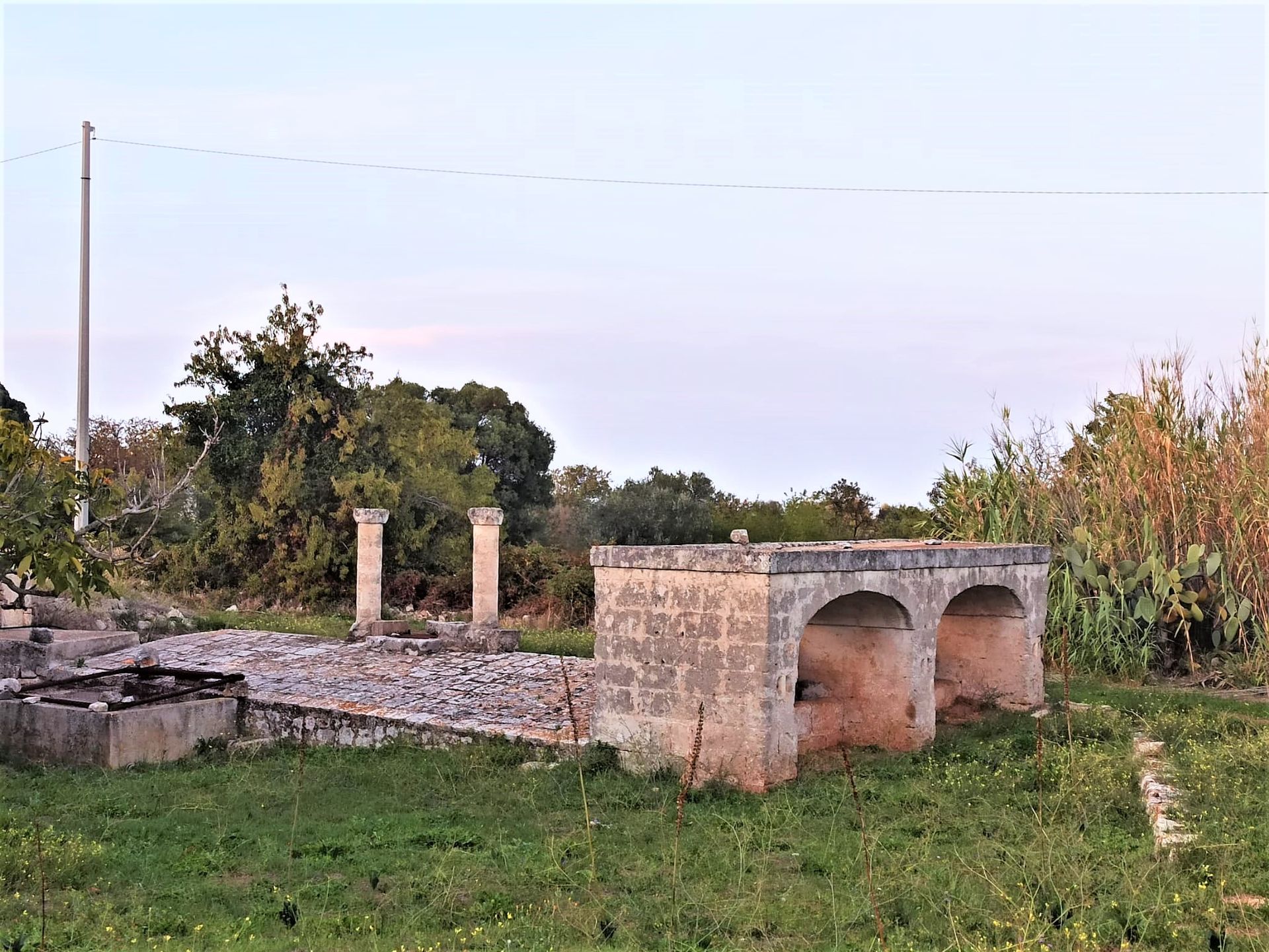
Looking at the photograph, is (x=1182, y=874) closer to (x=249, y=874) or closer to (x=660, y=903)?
(x=660, y=903)

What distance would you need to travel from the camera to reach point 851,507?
102 feet

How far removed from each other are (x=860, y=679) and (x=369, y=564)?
10810mm

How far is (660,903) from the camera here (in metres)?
6.14

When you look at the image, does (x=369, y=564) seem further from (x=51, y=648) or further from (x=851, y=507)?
(x=851, y=507)

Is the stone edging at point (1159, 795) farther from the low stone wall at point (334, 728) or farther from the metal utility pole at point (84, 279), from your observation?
the metal utility pole at point (84, 279)

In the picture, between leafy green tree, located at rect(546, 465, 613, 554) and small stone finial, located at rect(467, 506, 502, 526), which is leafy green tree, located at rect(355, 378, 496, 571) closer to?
leafy green tree, located at rect(546, 465, 613, 554)

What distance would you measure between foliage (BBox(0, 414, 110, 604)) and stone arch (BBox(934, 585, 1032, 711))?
863cm

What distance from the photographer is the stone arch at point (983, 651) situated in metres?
12.1

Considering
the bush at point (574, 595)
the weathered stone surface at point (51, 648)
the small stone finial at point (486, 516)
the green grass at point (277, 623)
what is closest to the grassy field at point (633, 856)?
the weathered stone surface at point (51, 648)

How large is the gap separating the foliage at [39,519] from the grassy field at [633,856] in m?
1.77

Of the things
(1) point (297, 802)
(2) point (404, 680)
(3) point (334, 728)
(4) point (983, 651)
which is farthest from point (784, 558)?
(2) point (404, 680)

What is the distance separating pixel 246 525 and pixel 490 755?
18.8 metres

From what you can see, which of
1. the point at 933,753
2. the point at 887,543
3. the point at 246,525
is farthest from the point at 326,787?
the point at 246,525

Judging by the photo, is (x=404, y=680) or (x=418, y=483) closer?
(x=404, y=680)
